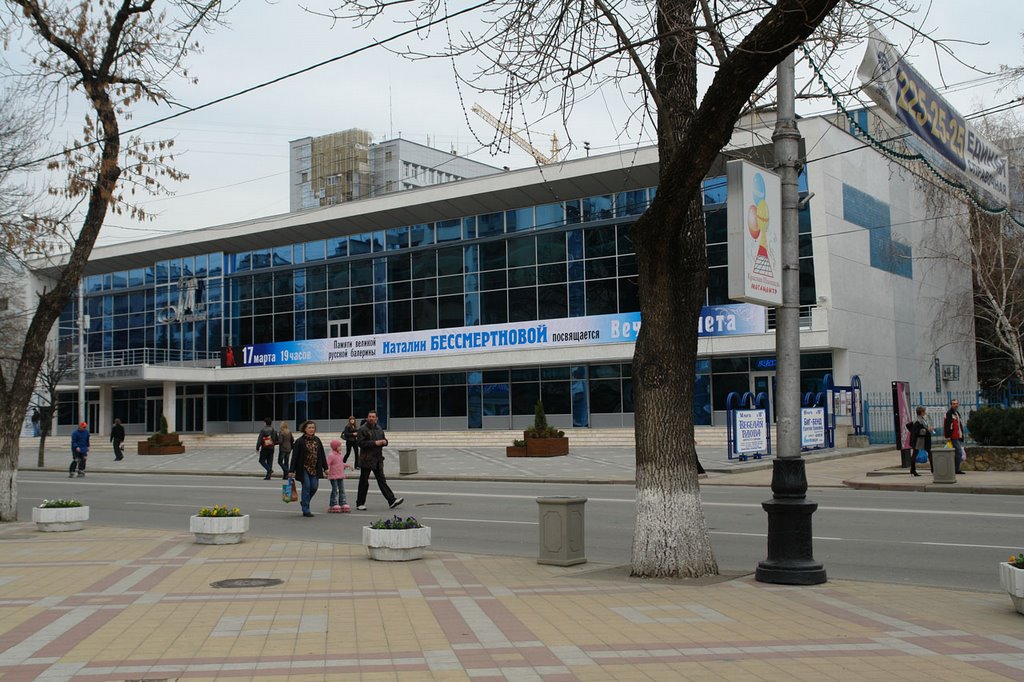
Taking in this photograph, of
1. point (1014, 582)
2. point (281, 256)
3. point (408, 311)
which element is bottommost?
point (1014, 582)

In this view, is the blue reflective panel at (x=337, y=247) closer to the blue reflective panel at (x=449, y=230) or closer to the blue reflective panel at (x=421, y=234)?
the blue reflective panel at (x=421, y=234)

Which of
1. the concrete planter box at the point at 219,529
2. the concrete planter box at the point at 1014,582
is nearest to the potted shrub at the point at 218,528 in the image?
the concrete planter box at the point at 219,529

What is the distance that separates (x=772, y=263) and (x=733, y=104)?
6.74ft

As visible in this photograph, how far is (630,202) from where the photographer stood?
1769 inches

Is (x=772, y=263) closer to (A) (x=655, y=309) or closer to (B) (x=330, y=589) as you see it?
(A) (x=655, y=309)

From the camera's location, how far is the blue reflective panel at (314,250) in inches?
2212

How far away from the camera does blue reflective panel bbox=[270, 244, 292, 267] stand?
5759 centimetres

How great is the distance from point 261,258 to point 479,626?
5336 cm

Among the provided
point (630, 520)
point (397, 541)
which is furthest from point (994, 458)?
point (397, 541)

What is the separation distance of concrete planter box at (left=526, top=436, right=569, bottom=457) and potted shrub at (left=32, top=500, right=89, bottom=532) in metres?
22.5

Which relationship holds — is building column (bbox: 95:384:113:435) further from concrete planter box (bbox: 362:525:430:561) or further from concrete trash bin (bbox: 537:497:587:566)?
concrete trash bin (bbox: 537:497:587:566)

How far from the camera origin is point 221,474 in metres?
36.8

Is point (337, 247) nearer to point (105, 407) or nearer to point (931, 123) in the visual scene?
point (105, 407)

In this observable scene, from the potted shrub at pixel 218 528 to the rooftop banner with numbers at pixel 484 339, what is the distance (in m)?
29.1
